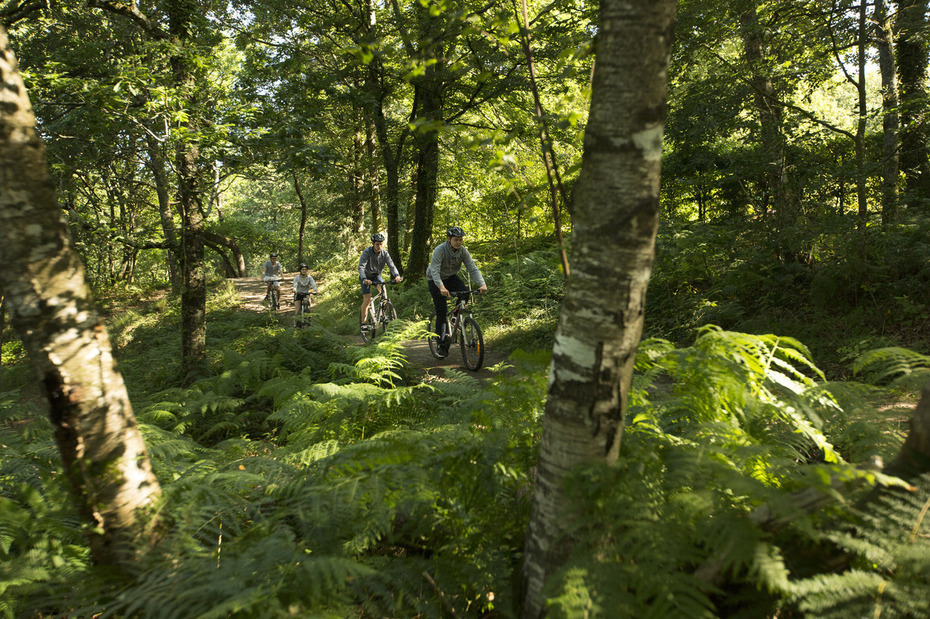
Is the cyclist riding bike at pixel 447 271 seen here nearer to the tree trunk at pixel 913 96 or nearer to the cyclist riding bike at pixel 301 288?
the cyclist riding bike at pixel 301 288

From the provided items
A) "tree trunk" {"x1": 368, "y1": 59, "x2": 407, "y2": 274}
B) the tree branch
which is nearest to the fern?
the tree branch

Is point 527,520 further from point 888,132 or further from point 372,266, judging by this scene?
point 888,132

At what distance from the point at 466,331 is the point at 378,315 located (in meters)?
3.36

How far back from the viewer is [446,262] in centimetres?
845

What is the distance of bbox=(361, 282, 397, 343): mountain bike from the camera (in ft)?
36.5

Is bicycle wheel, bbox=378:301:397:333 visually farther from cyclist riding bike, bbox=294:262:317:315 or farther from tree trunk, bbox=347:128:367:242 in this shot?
tree trunk, bbox=347:128:367:242

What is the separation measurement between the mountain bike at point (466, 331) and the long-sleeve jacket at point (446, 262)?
38 cm

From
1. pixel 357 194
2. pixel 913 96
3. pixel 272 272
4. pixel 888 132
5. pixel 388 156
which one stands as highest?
pixel 388 156

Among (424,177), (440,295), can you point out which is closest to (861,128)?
(440,295)

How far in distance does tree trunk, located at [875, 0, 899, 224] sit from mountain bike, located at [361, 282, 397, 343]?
9312mm

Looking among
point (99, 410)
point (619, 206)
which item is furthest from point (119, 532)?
point (619, 206)

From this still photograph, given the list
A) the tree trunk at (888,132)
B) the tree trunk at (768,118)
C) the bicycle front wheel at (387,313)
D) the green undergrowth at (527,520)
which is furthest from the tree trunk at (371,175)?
the green undergrowth at (527,520)

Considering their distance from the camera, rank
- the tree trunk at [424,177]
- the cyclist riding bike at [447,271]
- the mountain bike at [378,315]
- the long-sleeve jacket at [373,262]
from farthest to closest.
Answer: the tree trunk at [424,177], the mountain bike at [378,315], the long-sleeve jacket at [373,262], the cyclist riding bike at [447,271]

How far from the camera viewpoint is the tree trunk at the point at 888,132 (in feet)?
25.7
